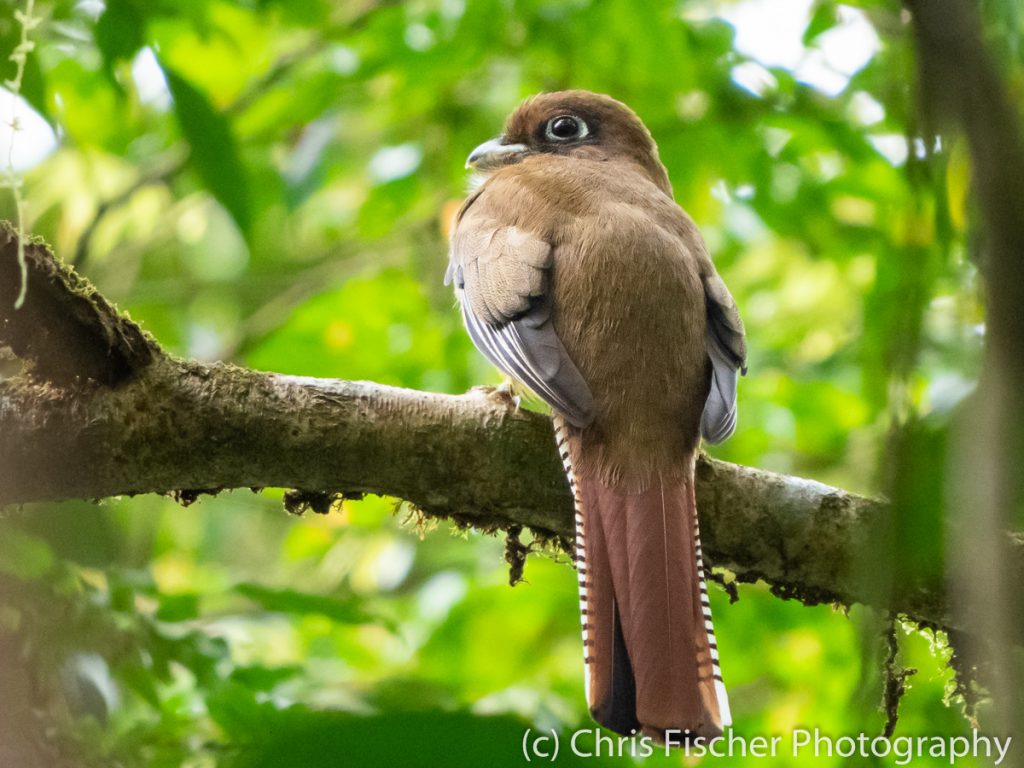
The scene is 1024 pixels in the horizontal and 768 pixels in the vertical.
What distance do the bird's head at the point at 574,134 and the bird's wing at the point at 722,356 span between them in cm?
122

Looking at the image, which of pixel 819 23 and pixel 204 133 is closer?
pixel 204 133

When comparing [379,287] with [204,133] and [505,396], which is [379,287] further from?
[505,396]

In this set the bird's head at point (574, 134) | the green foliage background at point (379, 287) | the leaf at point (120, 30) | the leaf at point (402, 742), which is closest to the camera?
the leaf at point (402, 742)

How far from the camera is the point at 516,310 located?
3.56 meters

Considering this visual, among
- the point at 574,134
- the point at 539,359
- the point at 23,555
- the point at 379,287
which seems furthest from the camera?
the point at 379,287

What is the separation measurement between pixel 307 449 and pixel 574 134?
2.46 m

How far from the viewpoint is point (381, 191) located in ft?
19.5

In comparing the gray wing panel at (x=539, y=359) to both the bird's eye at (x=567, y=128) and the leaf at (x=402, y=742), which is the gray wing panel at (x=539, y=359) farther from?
the leaf at (x=402, y=742)

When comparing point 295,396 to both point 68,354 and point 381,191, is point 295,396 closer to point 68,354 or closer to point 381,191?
point 68,354

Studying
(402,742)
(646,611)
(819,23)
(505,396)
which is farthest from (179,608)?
(819,23)

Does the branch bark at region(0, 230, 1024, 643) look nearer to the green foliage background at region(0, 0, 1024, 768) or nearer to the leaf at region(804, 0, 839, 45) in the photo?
the green foliage background at region(0, 0, 1024, 768)

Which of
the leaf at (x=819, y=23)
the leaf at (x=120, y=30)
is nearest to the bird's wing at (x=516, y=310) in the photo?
A: the leaf at (x=120, y=30)

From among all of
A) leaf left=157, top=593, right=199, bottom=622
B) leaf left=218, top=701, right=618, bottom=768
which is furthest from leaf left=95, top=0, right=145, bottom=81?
leaf left=218, top=701, right=618, bottom=768

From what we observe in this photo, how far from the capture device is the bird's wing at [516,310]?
326 cm
